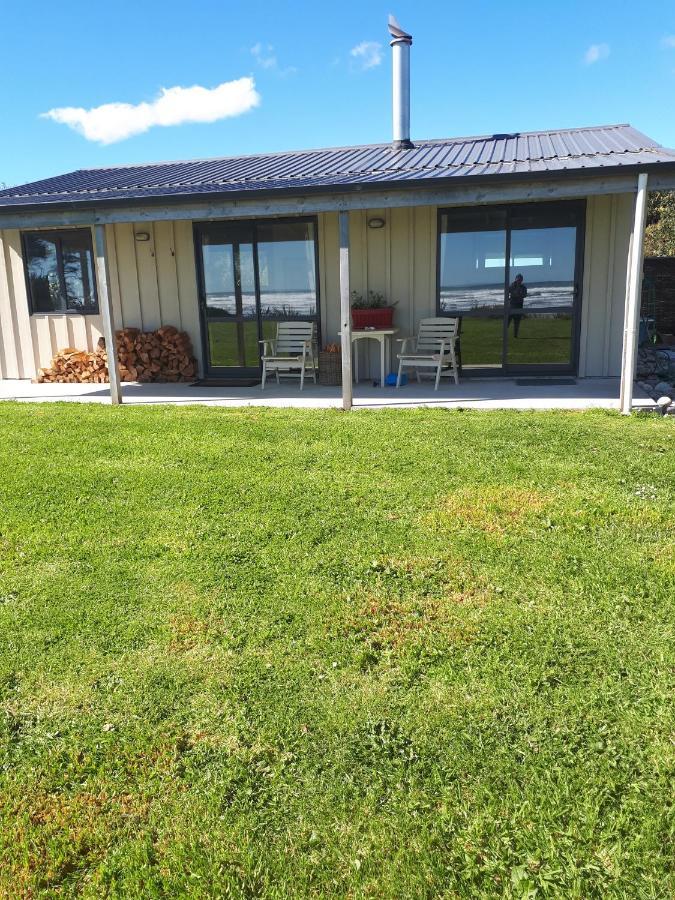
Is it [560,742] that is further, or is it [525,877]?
[560,742]

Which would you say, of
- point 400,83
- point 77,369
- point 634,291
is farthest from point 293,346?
point 634,291

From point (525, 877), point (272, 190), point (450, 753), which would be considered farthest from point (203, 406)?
point (525, 877)

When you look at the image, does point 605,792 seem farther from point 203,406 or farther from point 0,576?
point 203,406

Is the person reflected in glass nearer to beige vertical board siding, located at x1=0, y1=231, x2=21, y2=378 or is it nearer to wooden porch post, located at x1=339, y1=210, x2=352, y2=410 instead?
wooden porch post, located at x1=339, y1=210, x2=352, y2=410

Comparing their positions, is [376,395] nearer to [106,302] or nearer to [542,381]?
[542,381]

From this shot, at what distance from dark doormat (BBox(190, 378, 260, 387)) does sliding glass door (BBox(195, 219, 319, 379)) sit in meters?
0.13

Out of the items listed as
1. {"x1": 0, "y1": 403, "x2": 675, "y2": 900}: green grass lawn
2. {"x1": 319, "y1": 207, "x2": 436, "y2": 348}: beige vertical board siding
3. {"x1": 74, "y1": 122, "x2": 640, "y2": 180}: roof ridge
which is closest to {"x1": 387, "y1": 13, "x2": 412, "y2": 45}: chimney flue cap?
{"x1": 74, "y1": 122, "x2": 640, "y2": 180}: roof ridge

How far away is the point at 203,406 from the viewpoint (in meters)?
7.52

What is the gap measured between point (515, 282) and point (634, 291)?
2.72 meters

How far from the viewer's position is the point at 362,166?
8.59 metres

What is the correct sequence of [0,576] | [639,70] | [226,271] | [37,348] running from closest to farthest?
[0,576] < [226,271] < [37,348] < [639,70]

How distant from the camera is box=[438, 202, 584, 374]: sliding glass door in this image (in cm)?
870

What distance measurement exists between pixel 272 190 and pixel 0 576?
4986 mm

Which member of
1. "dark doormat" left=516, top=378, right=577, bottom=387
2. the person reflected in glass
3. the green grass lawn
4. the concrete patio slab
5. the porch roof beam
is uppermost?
the porch roof beam
